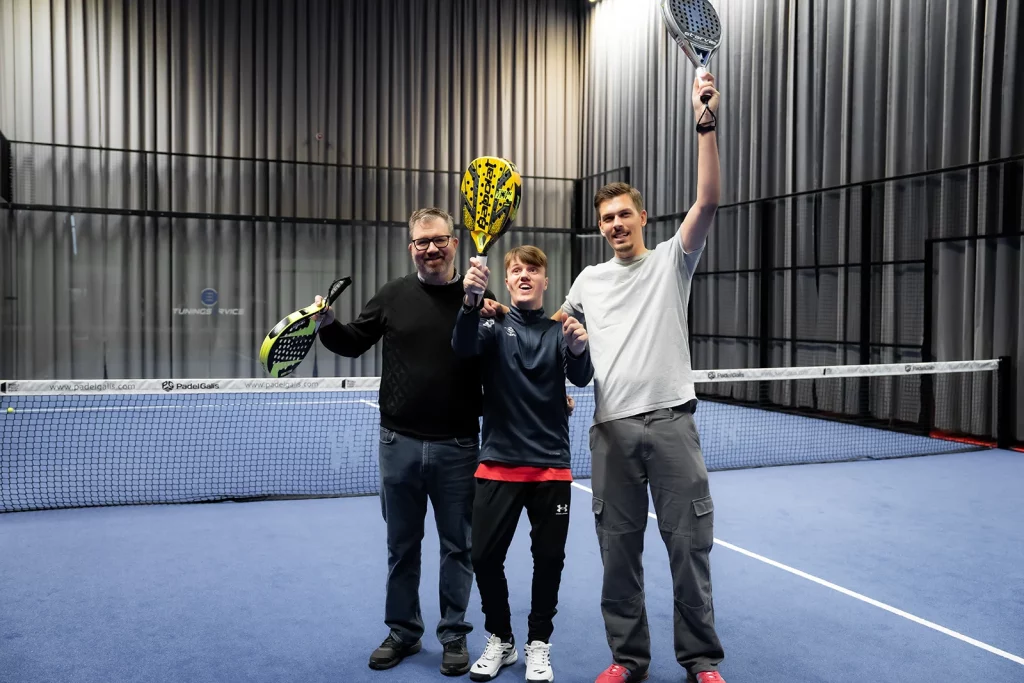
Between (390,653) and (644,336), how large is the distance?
60.0 inches

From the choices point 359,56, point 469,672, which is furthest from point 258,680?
point 359,56

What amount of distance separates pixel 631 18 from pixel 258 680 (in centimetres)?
1406

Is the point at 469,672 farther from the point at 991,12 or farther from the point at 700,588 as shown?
the point at 991,12

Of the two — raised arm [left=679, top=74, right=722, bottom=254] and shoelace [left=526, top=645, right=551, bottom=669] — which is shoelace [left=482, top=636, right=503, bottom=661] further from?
raised arm [left=679, top=74, right=722, bottom=254]

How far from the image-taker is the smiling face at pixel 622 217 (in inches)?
113

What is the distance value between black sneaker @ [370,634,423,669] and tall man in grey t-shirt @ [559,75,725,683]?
30.3 inches

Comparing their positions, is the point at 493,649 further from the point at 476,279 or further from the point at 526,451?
the point at 476,279

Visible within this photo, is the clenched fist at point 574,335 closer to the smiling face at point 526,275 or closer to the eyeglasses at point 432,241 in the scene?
the smiling face at point 526,275

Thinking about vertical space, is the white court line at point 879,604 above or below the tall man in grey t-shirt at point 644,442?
below

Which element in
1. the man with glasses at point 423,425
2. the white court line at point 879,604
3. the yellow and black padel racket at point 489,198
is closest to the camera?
the yellow and black padel racket at point 489,198

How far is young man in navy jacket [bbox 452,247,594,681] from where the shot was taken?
2.91 meters

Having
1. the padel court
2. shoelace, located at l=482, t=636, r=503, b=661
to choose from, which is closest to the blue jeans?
shoelace, located at l=482, t=636, r=503, b=661

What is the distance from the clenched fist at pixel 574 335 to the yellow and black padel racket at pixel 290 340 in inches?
29.3

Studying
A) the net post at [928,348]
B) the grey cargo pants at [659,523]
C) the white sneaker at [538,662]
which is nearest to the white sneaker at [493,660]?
the white sneaker at [538,662]
